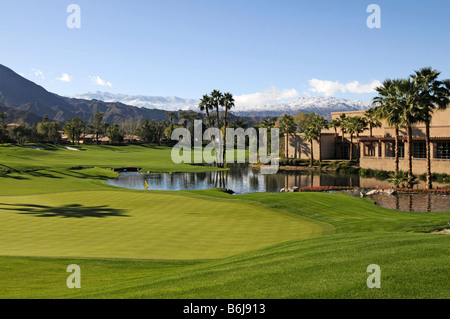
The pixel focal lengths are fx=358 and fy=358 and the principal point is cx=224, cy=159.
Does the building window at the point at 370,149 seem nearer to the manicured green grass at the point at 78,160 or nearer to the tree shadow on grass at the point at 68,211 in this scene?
the manicured green grass at the point at 78,160

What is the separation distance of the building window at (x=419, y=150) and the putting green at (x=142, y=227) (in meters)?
48.3

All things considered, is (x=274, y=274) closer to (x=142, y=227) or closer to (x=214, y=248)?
(x=214, y=248)

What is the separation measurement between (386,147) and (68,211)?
6007 centimetres

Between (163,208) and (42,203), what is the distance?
8986 millimetres

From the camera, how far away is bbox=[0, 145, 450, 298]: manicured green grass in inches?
316

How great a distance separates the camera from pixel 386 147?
66.8m

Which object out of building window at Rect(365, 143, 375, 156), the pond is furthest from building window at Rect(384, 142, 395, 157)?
the pond

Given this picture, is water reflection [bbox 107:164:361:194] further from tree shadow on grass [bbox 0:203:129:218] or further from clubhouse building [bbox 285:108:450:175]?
tree shadow on grass [bbox 0:203:129:218]

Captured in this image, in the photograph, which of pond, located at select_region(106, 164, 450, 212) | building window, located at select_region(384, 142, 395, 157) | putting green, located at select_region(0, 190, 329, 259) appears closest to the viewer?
putting green, located at select_region(0, 190, 329, 259)

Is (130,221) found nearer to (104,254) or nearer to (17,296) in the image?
(104,254)

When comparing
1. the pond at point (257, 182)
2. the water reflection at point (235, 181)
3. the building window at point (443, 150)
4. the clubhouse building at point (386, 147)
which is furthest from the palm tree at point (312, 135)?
the building window at point (443, 150)

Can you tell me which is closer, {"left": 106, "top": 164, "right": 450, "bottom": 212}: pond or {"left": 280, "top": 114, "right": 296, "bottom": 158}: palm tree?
{"left": 106, "top": 164, "right": 450, "bottom": 212}: pond

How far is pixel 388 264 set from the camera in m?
8.73

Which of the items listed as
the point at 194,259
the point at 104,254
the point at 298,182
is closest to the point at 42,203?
the point at 104,254
